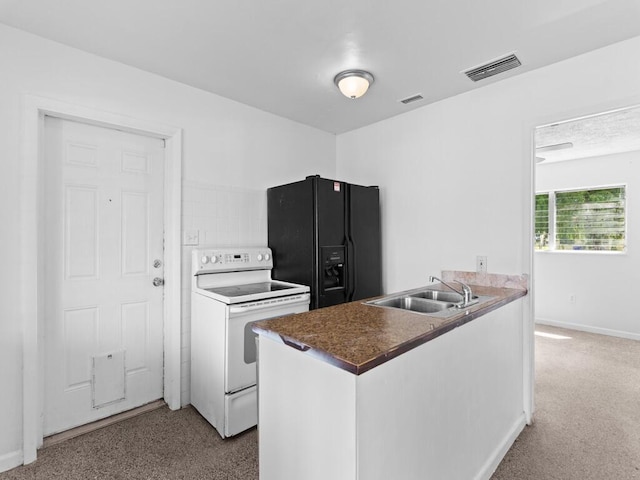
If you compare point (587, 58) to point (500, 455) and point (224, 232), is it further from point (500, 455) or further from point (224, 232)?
point (224, 232)

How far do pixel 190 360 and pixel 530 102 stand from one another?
3134mm

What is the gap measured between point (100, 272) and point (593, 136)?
4910 millimetres

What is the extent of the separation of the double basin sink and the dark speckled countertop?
10 centimetres

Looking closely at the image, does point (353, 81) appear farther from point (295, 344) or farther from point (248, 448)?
point (248, 448)

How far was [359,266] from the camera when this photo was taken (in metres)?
2.99

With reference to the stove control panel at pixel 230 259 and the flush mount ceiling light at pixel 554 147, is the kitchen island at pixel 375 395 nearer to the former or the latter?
the stove control panel at pixel 230 259

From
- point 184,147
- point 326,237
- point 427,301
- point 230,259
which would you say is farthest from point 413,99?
point 230,259

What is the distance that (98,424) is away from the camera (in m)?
2.27

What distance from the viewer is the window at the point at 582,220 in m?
4.43

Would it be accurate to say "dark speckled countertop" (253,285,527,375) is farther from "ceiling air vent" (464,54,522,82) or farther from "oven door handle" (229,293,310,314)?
"ceiling air vent" (464,54,522,82)

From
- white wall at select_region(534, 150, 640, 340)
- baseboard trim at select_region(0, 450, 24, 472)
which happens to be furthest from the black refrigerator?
white wall at select_region(534, 150, 640, 340)

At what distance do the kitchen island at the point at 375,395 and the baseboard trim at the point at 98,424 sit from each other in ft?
5.02

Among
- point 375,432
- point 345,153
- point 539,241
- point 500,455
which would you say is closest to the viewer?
Result: point 375,432

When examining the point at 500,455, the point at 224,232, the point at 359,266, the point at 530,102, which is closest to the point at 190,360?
the point at 224,232
